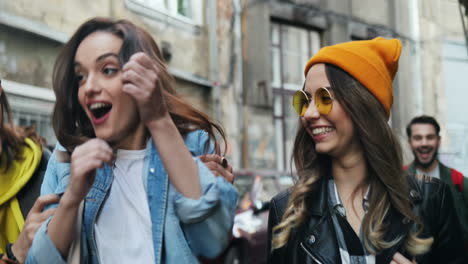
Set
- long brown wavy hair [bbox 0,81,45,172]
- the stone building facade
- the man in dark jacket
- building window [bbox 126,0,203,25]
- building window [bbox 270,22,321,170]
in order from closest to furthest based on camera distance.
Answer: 1. long brown wavy hair [bbox 0,81,45,172]
2. the man in dark jacket
3. the stone building facade
4. building window [bbox 126,0,203,25]
5. building window [bbox 270,22,321,170]

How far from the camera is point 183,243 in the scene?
71.8 inches

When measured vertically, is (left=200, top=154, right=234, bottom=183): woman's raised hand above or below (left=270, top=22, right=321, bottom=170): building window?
below

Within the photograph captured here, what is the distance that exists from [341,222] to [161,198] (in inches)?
34.4

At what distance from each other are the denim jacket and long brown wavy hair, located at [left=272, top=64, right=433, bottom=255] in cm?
68

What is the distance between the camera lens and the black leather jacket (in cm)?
238

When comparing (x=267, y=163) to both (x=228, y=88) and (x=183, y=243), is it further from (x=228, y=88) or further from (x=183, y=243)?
(x=183, y=243)

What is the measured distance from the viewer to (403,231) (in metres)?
2.38

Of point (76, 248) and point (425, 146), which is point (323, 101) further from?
point (425, 146)

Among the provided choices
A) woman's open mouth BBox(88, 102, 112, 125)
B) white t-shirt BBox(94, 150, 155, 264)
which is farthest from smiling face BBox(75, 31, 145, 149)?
white t-shirt BBox(94, 150, 155, 264)

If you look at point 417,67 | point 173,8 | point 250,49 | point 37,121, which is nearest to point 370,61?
point 37,121

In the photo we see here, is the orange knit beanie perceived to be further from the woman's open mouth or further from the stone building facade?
the stone building facade

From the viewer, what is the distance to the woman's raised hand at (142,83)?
5.43 feet

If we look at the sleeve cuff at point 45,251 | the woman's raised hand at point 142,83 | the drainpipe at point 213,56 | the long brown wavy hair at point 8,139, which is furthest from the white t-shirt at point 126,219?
the drainpipe at point 213,56

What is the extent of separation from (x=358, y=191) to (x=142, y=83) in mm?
1198
